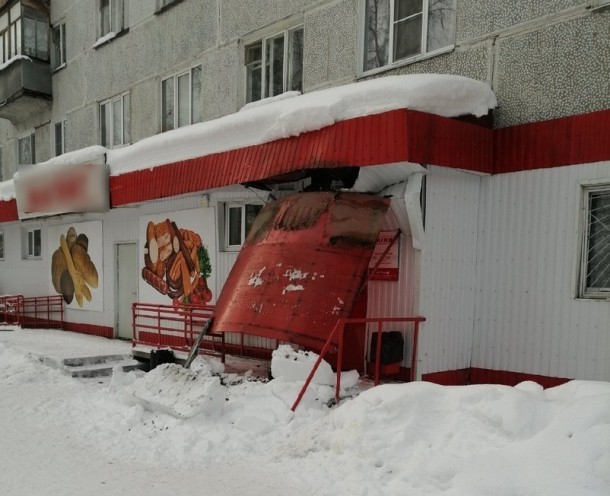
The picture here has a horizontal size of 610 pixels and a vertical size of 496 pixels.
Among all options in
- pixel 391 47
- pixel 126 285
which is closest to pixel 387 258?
pixel 391 47

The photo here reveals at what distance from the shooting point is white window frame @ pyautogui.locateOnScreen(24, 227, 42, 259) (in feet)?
48.6

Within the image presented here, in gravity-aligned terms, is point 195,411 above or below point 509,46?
below

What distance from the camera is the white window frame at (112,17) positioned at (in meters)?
12.4

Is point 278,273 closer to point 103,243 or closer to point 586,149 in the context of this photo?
point 586,149

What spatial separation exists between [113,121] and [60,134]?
330cm

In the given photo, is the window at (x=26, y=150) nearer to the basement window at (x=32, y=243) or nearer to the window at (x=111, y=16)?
the basement window at (x=32, y=243)

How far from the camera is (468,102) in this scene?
571 centimetres

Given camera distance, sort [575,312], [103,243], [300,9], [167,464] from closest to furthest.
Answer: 1. [167,464]
2. [575,312]
3. [300,9]
4. [103,243]

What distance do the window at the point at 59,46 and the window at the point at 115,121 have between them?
2749 millimetres

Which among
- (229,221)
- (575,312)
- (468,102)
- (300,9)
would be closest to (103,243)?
(229,221)

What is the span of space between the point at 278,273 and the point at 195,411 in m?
1.76

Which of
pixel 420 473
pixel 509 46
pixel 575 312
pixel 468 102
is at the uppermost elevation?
pixel 509 46

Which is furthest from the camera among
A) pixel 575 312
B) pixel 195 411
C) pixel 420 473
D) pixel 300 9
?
pixel 300 9

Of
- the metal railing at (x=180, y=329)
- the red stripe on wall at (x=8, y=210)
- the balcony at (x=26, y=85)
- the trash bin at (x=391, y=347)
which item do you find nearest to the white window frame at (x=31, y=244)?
the red stripe on wall at (x=8, y=210)
